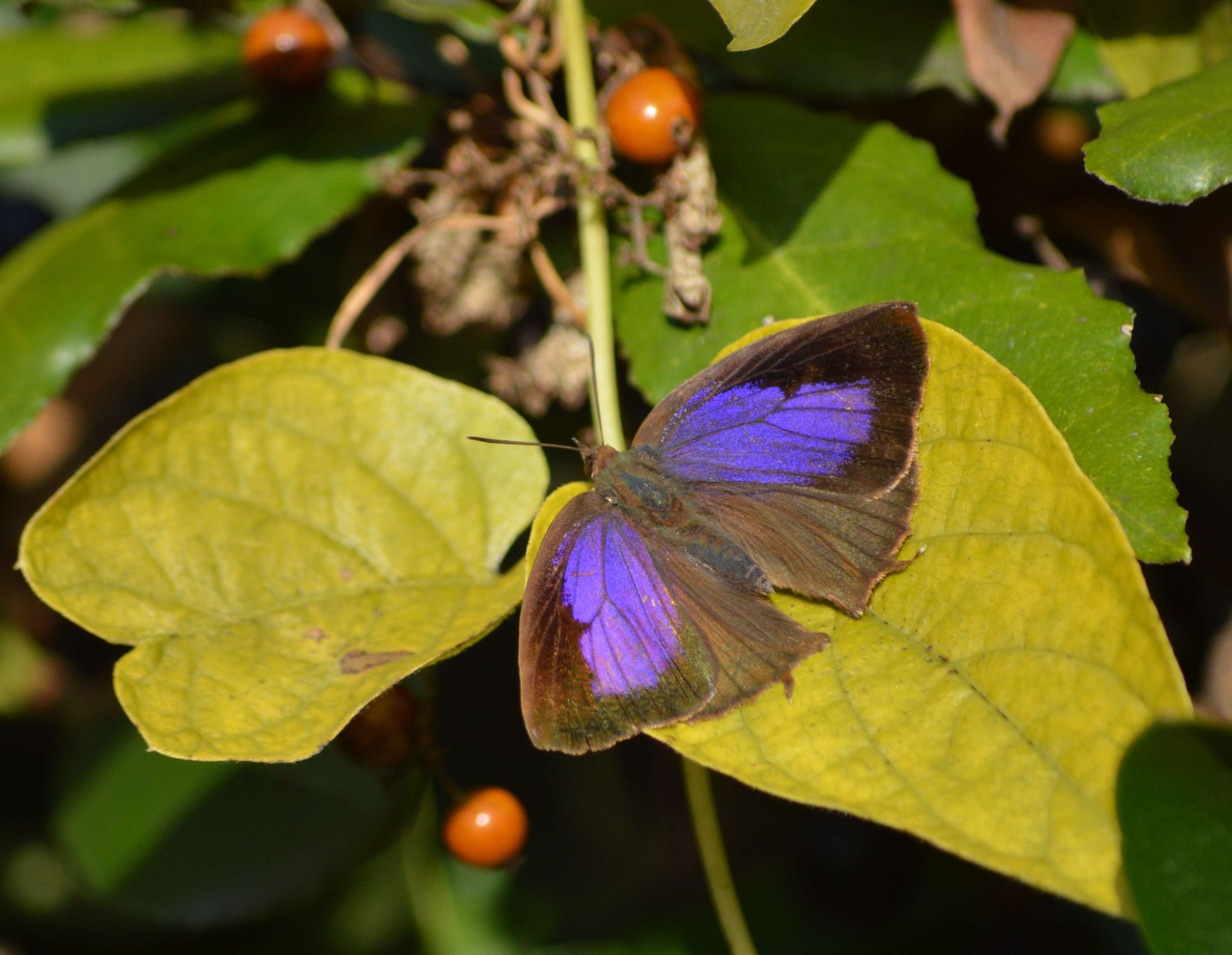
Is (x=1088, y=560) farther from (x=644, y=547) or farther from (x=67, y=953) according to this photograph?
(x=67, y=953)

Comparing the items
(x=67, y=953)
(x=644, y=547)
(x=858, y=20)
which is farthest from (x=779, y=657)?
(x=67, y=953)

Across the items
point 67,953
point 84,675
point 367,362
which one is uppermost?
point 367,362

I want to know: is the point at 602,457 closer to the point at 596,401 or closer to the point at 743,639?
the point at 596,401

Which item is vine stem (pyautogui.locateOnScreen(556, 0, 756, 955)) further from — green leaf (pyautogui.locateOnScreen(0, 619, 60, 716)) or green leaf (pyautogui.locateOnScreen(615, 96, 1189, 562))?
green leaf (pyautogui.locateOnScreen(0, 619, 60, 716))

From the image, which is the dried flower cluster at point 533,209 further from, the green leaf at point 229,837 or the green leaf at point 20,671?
the green leaf at point 20,671

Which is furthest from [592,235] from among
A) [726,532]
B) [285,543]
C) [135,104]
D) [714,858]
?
[135,104]

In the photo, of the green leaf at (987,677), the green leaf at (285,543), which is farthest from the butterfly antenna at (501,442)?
the green leaf at (987,677)
